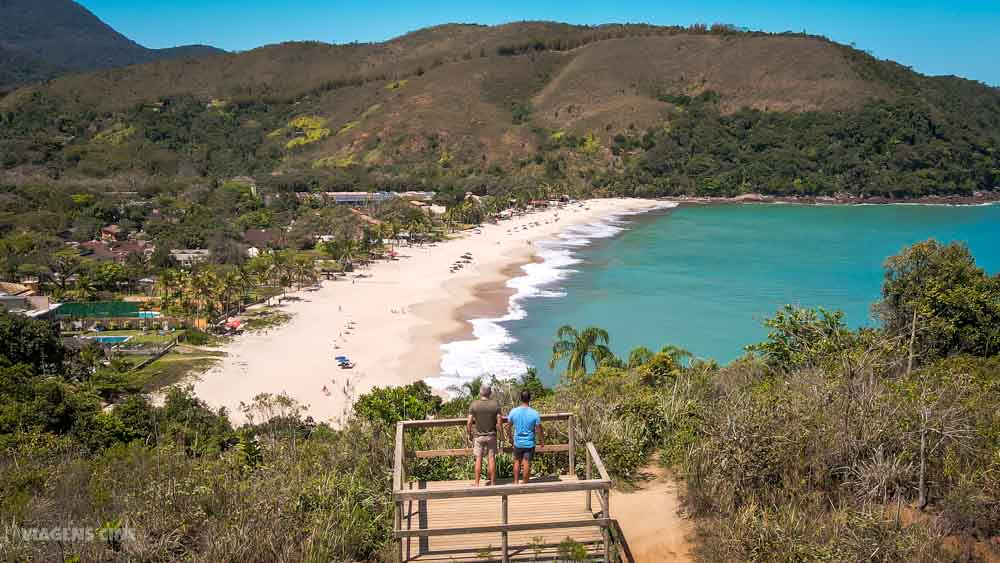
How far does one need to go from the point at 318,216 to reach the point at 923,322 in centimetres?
6480

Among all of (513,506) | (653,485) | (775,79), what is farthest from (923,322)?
(775,79)

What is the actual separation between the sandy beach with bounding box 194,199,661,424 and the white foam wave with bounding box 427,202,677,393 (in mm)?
720

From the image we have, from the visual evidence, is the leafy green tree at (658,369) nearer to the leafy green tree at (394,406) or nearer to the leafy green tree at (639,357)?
the leafy green tree at (639,357)

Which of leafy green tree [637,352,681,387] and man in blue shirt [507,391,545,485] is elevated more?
man in blue shirt [507,391,545,485]

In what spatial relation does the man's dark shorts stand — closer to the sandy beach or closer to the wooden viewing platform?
the wooden viewing platform

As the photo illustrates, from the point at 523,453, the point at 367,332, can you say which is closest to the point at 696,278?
the point at 367,332

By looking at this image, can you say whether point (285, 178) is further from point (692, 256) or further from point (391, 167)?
point (692, 256)

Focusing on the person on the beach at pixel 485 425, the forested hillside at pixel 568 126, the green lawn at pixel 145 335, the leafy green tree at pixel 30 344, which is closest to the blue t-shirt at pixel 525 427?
the person on the beach at pixel 485 425

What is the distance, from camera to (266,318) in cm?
3984

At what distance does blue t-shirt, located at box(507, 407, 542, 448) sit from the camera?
23.2 ft


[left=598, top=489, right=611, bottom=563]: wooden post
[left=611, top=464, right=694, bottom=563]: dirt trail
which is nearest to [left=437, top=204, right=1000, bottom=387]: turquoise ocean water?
[left=611, top=464, right=694, bottom=563]: dirt trail

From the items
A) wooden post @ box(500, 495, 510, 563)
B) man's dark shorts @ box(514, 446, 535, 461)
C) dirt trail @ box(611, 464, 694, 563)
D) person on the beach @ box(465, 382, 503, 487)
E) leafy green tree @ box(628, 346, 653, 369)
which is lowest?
leafy green tree @ box(628, 346, 653, 369)

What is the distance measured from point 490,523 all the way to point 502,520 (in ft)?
1.66

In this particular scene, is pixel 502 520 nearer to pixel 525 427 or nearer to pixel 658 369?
pixel 525 427
